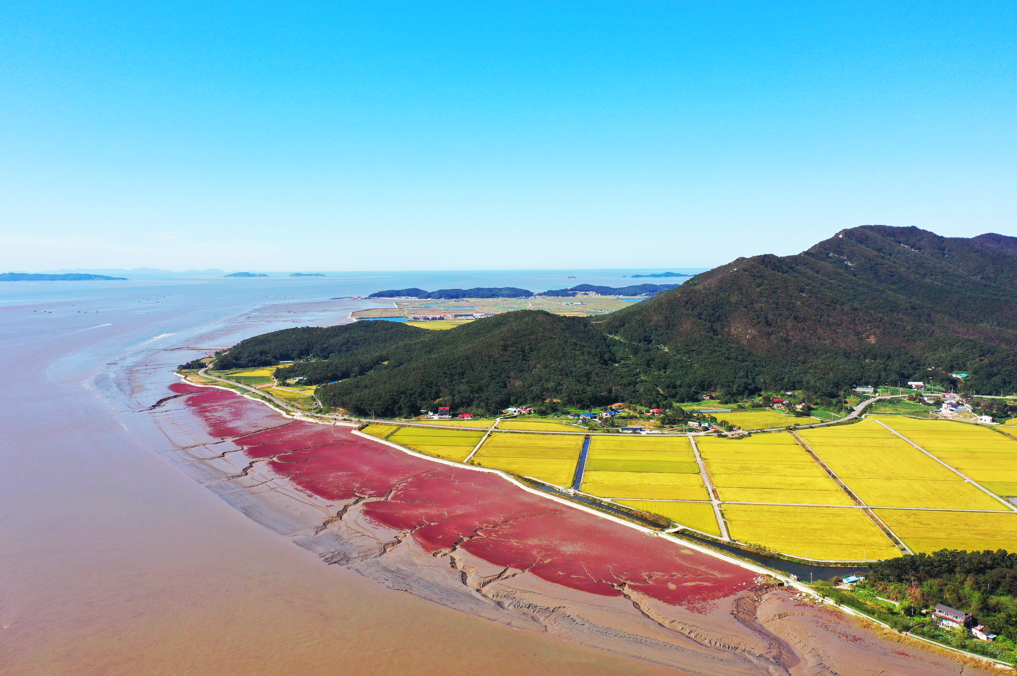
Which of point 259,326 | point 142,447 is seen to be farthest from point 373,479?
point 259,326

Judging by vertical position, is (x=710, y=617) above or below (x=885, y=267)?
below

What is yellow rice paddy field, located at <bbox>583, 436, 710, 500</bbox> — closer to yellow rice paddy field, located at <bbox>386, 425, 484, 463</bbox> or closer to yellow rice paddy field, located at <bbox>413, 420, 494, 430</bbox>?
yellow rice paddy field, located at <bbox>386, 425, 484, 463</bbox>

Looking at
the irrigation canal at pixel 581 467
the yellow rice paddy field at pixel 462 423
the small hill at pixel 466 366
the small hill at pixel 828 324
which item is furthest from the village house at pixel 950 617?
→ the small hill at pixel 828 324

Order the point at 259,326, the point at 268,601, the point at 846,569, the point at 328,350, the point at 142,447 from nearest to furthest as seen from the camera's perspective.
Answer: the point at 268,601 → the point at 846,569 → the point at 142,447 → the point at 328,350 → the point at 259,326

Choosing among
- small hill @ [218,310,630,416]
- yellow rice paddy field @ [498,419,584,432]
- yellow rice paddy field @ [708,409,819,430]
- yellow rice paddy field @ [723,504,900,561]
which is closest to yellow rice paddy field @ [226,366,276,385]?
small hill @ [218,310,630,416]

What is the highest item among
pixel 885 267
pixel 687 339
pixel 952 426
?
pixel 885 267

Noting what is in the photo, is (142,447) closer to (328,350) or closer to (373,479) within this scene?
(373,479)
